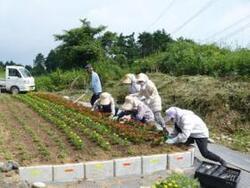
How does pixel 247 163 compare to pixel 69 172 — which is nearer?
pixel 69 172

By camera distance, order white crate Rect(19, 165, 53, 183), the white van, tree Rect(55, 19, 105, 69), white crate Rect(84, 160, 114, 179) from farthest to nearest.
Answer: tree Rect(55, 19, 105, 69)
the white van
white crate Rect(84, 160, 114, 179)
white crate Rect(19, 165, 53, 183)

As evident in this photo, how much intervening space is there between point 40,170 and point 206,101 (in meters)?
7.53

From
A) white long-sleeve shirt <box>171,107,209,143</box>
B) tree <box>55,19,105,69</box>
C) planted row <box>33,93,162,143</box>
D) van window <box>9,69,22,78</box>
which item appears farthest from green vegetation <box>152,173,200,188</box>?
tree <box>55,19,105,69</box>

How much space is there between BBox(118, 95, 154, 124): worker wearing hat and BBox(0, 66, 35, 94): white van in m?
20.3

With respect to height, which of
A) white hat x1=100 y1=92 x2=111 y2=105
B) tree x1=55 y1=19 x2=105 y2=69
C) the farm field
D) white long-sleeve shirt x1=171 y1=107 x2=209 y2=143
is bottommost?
the farm field

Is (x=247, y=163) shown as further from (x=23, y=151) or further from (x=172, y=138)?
(x=23, y=151)

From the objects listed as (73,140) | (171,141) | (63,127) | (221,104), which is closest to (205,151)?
(171,141)

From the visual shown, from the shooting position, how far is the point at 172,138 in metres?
9.32

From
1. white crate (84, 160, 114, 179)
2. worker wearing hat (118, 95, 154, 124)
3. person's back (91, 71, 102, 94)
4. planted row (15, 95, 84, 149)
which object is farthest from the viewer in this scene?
person's back (91, 71, 102, 94)

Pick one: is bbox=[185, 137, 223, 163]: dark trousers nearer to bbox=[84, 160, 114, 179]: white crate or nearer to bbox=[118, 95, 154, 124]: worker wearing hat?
bbox=[84, 160, 114, 179]: white crate

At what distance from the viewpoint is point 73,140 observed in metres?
9.58

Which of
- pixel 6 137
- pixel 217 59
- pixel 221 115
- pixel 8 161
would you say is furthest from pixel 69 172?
pixel 217 59

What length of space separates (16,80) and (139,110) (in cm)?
2098

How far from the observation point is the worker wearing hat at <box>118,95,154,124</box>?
1166 centimetres
